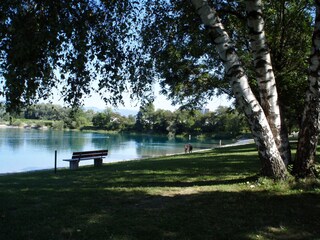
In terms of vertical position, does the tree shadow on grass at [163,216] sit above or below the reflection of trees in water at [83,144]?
above

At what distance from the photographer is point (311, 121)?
21.6 ft

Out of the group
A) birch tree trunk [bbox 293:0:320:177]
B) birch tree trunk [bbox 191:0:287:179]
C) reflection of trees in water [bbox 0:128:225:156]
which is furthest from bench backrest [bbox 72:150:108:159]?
reflection of trees in water [bbox 0:128:225:156]

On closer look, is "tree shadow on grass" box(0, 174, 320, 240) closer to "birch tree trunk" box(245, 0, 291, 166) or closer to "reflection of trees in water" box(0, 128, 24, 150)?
"birch tree trunk" box(245, 0, 291, 166)

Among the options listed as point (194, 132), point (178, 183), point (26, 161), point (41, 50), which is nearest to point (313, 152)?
point (178, 183)

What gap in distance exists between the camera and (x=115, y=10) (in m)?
6.80

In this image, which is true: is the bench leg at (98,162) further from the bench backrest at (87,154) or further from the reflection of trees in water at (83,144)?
the reflection of trees in water at (83,144)

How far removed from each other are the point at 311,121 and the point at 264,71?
1.41 metres

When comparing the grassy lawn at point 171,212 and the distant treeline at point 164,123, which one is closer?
the grassy lawn at point 171,212

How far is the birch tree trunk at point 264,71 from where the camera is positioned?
22.4 feet

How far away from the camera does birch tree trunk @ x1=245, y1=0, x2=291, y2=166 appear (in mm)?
6812

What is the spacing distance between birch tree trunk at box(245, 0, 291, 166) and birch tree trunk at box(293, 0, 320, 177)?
18.3 inches

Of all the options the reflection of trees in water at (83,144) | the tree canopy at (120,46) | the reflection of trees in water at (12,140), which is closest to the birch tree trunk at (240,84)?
the tree canopy at (120,46)

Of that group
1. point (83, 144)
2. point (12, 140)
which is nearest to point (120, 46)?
point (83, 144)

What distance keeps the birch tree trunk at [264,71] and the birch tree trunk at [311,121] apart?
465mm
